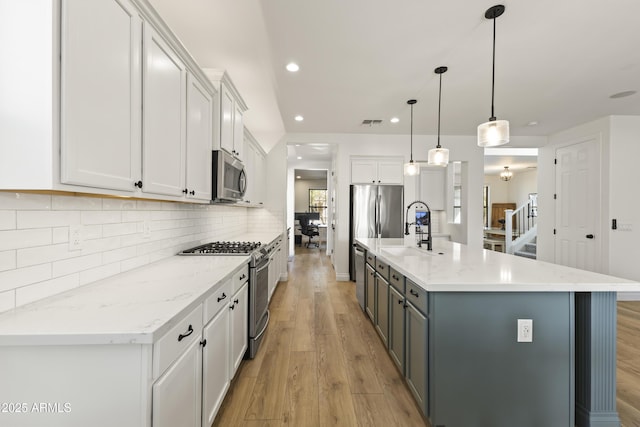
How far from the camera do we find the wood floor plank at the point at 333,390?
1.72m

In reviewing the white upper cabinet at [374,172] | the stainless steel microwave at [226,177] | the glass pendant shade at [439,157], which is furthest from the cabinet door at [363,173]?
the stainless steel microwave at [226,177]

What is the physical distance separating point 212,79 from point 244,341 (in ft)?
7.28

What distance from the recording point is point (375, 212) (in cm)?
503

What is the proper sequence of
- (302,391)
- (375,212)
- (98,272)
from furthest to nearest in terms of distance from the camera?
(375,212) < (302,391) < (98,272)

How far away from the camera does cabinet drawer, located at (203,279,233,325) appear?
1.42 metres

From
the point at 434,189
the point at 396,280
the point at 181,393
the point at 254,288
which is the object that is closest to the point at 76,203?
the point at 181,393

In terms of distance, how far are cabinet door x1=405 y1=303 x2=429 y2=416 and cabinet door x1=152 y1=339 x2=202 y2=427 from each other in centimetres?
121

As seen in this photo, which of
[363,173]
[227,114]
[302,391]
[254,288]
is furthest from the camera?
[363,173]

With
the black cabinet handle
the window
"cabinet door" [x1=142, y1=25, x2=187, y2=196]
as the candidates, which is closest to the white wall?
the window

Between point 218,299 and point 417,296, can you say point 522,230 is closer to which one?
point 417,296

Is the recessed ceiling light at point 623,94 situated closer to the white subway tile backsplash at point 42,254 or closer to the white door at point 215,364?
the white door at point 215,364

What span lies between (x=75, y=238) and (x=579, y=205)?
243 inches

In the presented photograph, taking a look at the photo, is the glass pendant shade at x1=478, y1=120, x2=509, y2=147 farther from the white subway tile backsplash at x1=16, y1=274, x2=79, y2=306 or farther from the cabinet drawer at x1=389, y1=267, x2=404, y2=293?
the white subway tile backsplash at x1=16, y1=274, x2=79, y2=306

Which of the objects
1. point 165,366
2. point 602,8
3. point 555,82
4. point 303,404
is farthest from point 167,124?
point 555,82
